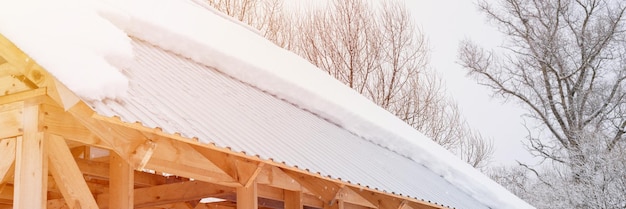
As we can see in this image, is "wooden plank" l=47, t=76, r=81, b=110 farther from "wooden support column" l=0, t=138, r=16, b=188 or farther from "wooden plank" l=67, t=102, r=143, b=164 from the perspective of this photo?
"wooden support column" l=0, t=138, r=16, b=188

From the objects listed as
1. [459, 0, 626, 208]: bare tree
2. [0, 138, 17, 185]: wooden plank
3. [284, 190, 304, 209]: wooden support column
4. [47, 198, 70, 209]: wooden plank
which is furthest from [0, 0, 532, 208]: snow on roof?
[459, 0, 626, 208]: bare tree

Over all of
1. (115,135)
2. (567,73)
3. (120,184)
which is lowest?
(120,184)

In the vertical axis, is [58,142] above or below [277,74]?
below

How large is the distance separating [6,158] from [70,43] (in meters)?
0.63

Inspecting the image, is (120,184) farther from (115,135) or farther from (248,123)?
(115,135)

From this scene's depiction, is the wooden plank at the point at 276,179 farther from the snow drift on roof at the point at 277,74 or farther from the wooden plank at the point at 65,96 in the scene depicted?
the wooden plank at the point at 65,96

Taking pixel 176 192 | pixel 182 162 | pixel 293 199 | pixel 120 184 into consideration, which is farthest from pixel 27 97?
pixel 293 199

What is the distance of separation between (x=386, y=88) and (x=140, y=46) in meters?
17.3

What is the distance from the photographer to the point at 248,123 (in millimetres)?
5035

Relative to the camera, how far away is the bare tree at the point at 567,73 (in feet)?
71.4

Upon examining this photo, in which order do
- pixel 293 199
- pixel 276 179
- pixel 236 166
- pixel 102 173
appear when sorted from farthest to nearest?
pixel 293 199, pixel 102 173, pixel 276 179, pixel 236 166

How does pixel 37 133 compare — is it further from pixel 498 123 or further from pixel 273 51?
pixel 498 123

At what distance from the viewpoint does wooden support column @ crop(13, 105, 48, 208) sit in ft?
11.5

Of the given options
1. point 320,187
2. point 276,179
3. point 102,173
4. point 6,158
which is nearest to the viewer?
point 6,158
